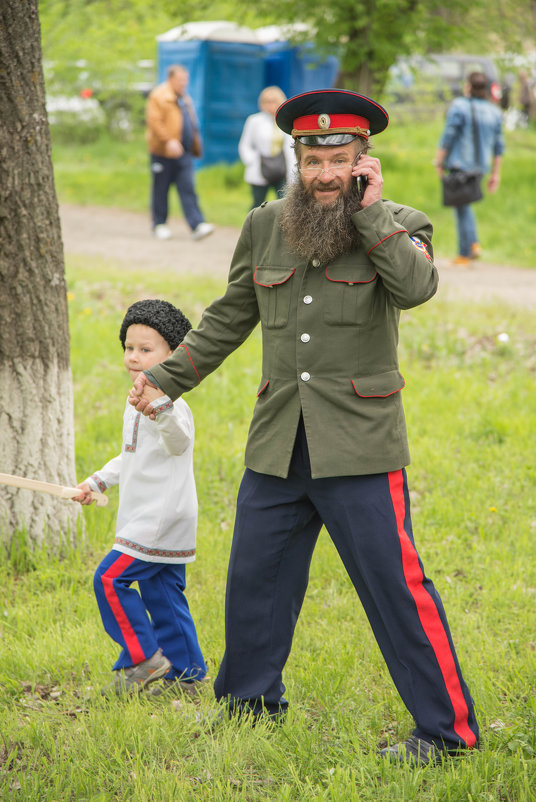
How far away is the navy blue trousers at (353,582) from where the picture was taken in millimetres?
3018

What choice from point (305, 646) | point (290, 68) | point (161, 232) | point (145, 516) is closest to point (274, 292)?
point (145, 516)

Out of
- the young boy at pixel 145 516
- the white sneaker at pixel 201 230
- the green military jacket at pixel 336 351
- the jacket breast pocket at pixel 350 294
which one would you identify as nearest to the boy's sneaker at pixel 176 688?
the young boy at pixel 145 516

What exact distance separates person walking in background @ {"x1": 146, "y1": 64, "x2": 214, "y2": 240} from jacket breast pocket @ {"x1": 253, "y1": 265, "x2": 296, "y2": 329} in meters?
9.01

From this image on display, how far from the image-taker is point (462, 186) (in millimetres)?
10773

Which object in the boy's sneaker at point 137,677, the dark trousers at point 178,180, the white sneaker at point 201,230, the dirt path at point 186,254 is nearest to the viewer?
the boy's sneaker at point 137,677

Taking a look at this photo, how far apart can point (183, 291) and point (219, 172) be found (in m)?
9.02

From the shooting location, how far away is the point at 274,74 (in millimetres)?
19047

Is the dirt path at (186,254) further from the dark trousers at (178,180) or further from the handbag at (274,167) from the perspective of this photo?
the handbag at (274,167)

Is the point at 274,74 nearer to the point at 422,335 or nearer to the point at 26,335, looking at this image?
the point at 422,335

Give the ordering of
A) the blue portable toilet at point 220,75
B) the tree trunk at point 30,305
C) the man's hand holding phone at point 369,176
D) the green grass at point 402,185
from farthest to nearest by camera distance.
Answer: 1. the blue portable toilet at point 220,75
2. the green grass at point 402,185
3. the tree trunk at point 30,305
4. the man's hand holding phone at point 369,176

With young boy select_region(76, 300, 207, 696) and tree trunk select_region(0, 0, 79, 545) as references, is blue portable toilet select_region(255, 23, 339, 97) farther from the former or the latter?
young boy select_region(76, 300, 207, 696)

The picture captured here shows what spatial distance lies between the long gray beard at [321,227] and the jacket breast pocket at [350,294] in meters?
0.06

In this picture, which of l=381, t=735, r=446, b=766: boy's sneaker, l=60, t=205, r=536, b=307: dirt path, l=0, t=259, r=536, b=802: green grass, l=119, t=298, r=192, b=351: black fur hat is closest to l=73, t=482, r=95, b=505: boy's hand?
l=119, t=298, r=192, b=351: black fur hat

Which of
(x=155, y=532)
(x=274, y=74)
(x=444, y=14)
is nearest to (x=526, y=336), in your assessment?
(x=155, y=532)
